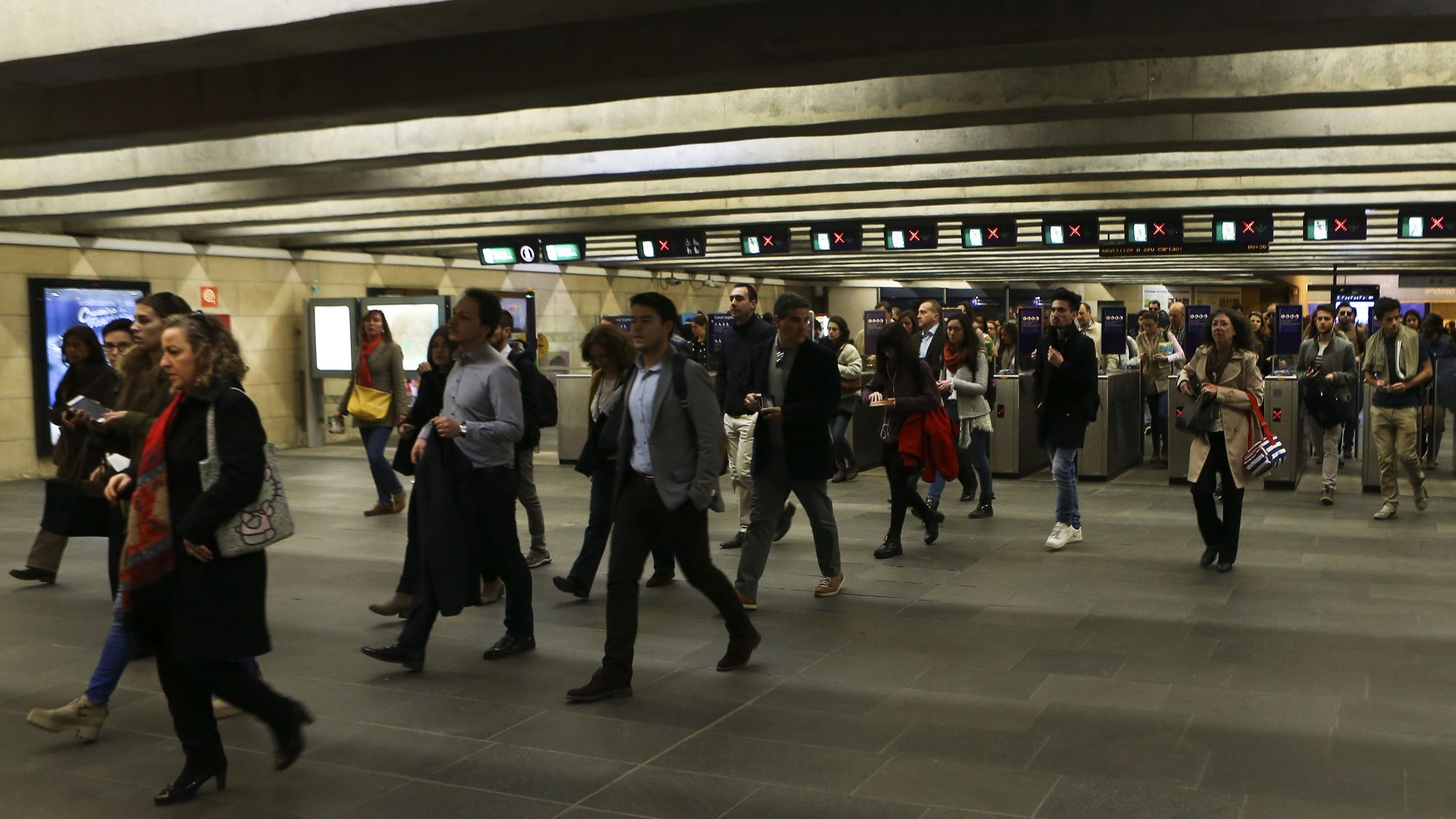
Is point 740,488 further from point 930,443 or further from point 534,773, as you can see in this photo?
point 534,773

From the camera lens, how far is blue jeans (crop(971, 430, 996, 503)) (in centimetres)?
1054

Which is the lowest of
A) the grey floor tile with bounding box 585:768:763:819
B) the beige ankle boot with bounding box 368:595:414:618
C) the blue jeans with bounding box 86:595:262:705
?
the grey floor tile with bounding box 585:768:763:819

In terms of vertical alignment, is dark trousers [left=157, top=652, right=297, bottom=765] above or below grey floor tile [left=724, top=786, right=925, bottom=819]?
above

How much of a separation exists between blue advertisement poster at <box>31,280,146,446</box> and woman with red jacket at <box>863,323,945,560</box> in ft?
→ 32.6

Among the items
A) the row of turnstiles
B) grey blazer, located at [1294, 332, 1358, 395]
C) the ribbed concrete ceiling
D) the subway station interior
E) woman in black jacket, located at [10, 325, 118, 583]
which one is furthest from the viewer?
the row of turnstiles

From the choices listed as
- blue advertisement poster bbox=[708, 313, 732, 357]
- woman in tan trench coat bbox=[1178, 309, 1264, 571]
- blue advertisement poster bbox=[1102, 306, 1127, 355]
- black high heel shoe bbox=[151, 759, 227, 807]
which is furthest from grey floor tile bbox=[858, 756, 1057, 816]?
blue advertisement poster bbox=[708, 313, 732, 357]

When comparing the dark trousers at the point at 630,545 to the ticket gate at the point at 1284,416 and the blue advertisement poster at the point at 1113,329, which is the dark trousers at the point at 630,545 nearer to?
the ticket gate at the point at 1284,416

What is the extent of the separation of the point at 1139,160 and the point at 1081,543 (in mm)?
4043

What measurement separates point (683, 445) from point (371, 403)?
611 centimetres

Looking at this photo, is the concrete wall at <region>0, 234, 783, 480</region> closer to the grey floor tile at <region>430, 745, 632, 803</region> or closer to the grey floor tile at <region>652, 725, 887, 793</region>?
the grey floor tile at <region>430, 745, 632, 803</region>

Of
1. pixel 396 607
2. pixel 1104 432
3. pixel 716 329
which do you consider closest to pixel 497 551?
pixel 396 607

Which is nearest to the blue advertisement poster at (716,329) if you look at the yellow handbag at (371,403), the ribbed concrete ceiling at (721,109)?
the ribbed concrete ceiling at (721,109)

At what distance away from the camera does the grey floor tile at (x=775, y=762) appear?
427 cm

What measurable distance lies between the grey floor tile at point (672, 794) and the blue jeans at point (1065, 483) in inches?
192
